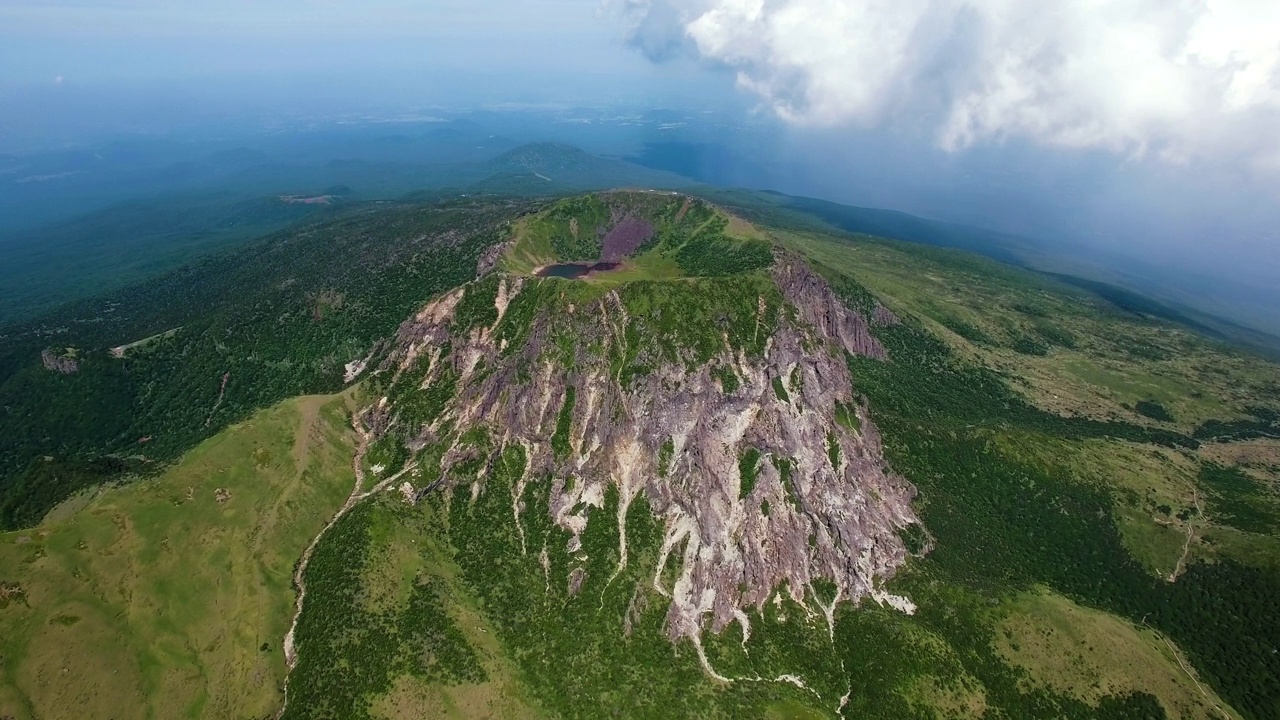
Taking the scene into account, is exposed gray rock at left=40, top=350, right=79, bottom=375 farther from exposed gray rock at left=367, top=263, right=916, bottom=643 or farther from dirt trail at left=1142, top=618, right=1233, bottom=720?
dirt trail at left=1142, top=618, right=1233, bottom=720

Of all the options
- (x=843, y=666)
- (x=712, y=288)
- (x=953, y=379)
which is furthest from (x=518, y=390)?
(x=953, y=379)

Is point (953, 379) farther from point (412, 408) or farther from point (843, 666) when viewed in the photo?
point (412, 408)

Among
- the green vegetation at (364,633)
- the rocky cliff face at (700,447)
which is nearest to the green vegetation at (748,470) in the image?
the rocky cliff face at (700,447)

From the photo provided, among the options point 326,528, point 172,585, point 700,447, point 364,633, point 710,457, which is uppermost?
point 700,447

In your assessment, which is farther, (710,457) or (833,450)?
(833,450)

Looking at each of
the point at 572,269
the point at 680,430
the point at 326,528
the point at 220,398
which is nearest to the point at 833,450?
the point at 680,430

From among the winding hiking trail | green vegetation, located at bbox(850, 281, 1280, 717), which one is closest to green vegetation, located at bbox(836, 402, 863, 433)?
green vegetation, located at bbox(850, 281, 1280, 717)

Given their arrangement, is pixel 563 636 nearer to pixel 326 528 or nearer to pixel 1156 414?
pixel 326 528
